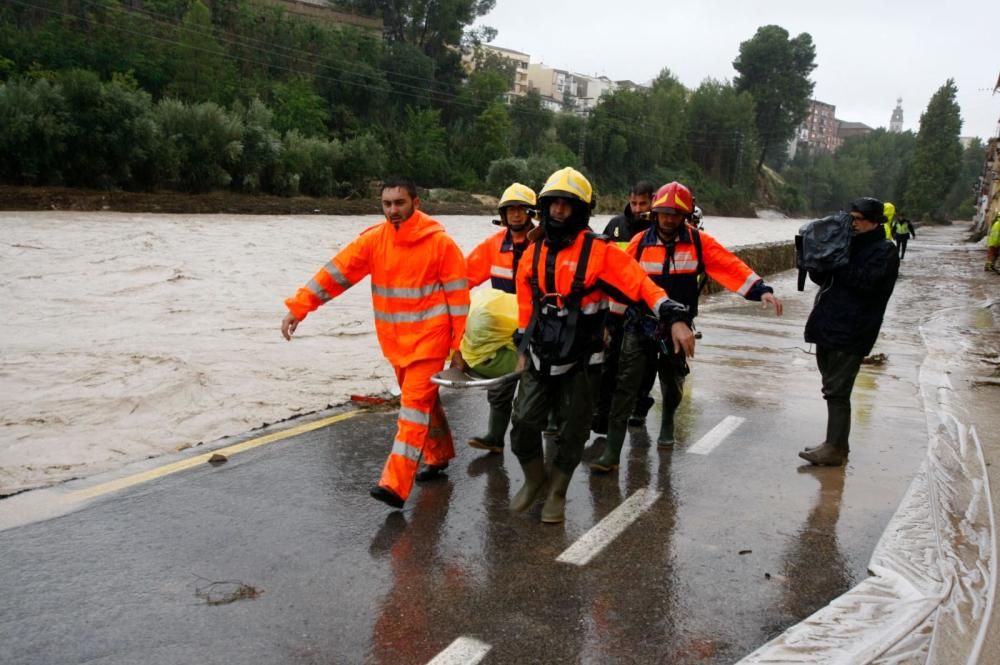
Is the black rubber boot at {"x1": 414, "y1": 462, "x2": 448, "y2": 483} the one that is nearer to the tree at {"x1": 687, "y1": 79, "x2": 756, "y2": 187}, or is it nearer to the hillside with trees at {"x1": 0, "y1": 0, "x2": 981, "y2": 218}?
the hillside with trees at {"x1": 0, "y1": 0, "x2": 981, "y2": 218}

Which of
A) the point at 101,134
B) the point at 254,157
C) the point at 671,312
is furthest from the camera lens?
the point at 254,157

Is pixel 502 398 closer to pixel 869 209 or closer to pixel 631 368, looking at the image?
pixel 631 368

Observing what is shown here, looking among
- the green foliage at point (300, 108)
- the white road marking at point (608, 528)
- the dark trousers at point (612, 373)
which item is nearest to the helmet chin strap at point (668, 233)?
the dark trousers at point (612, 373)

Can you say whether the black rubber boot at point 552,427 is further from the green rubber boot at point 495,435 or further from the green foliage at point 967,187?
the green foliage at point 967,187

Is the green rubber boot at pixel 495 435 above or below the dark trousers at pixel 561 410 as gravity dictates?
below

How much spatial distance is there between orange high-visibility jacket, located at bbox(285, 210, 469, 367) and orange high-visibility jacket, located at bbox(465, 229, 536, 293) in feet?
3.37

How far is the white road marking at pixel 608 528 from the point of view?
4.47 meters

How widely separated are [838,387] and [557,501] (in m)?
2.53

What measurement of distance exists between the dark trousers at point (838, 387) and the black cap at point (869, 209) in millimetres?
956

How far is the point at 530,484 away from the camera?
16.6 feet

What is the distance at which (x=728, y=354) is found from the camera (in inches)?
423

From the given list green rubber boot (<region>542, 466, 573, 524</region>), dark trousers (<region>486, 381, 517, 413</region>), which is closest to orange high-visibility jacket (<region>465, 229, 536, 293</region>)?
dark trousers (<region>486, 381, 517, 413</region>)

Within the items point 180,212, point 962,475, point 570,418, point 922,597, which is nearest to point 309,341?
point 570,418

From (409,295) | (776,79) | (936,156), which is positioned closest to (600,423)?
(409,295)
